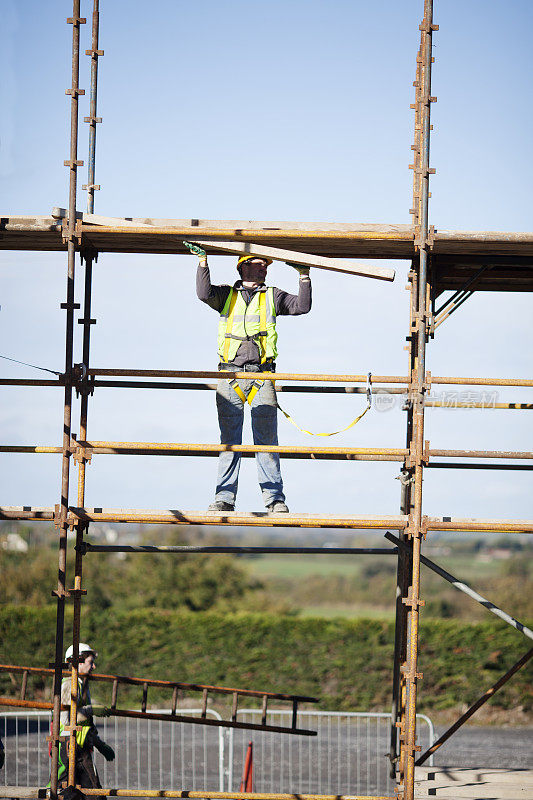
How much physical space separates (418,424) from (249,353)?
1.49 meters

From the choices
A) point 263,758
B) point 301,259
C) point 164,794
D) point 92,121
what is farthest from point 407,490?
point 263,758

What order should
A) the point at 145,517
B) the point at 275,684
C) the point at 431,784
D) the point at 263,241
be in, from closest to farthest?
the point at 145,517 < the point at 263,241 < the point at 431,784 < the point at 275,684

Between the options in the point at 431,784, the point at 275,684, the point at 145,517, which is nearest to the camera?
the point at 145,517

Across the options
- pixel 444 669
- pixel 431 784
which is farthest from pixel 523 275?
pixel 444 669

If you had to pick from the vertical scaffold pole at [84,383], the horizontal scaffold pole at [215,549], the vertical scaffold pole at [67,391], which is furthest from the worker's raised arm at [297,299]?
the horizontal scaffold pole at [215,549]

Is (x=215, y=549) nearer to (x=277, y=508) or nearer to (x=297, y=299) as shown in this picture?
(x=277, y=508)

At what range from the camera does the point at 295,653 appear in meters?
21.8

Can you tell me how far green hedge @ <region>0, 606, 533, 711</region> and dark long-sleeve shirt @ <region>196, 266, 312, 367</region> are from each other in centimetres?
1480

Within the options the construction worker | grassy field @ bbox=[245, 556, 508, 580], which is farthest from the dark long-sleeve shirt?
grassy field @ bbox=[245, 556, 508, 580]

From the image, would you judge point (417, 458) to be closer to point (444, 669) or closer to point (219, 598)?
point (444, 669)

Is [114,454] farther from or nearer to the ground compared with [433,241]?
nearer to the ground

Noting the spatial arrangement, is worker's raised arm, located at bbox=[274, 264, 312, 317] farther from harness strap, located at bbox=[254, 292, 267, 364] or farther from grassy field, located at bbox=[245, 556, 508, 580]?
grassy field, located at bbox=[245, 556, 508, 580]

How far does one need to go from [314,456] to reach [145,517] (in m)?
1.37

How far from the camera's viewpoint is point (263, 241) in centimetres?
762
